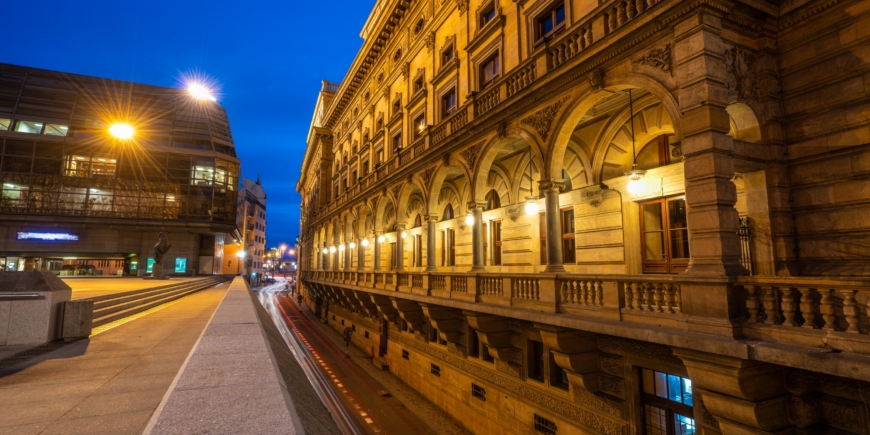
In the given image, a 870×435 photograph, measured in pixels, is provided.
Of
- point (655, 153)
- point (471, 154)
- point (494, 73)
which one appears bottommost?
point (655, 153)

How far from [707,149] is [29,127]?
60804 mm

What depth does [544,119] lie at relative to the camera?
1142 centimetres

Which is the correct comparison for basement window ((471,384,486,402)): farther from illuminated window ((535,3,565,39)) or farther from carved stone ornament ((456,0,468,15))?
carved stone ornament ((456,0,468,15))

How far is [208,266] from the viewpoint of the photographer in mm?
50062

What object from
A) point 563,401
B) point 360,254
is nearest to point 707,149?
point 563,401

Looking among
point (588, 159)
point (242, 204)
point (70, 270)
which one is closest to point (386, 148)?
point (588, 159)

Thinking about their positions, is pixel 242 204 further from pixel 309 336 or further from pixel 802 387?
pixel 802 387

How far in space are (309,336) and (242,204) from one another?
56.5 meters

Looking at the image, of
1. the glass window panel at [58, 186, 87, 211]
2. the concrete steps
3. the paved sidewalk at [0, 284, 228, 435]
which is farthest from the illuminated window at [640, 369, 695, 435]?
the glass window panel at [58, 186, 87, 211]

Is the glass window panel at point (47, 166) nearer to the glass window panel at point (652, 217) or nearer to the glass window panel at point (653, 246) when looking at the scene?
the glass window panel at point (652, 217)

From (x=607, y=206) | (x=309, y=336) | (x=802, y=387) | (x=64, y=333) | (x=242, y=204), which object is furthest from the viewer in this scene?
(x=242, y=204)

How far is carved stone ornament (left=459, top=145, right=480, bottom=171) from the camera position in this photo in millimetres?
14738

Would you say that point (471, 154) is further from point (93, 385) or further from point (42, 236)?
point (42, 236)

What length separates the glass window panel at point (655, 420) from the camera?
884 cm
